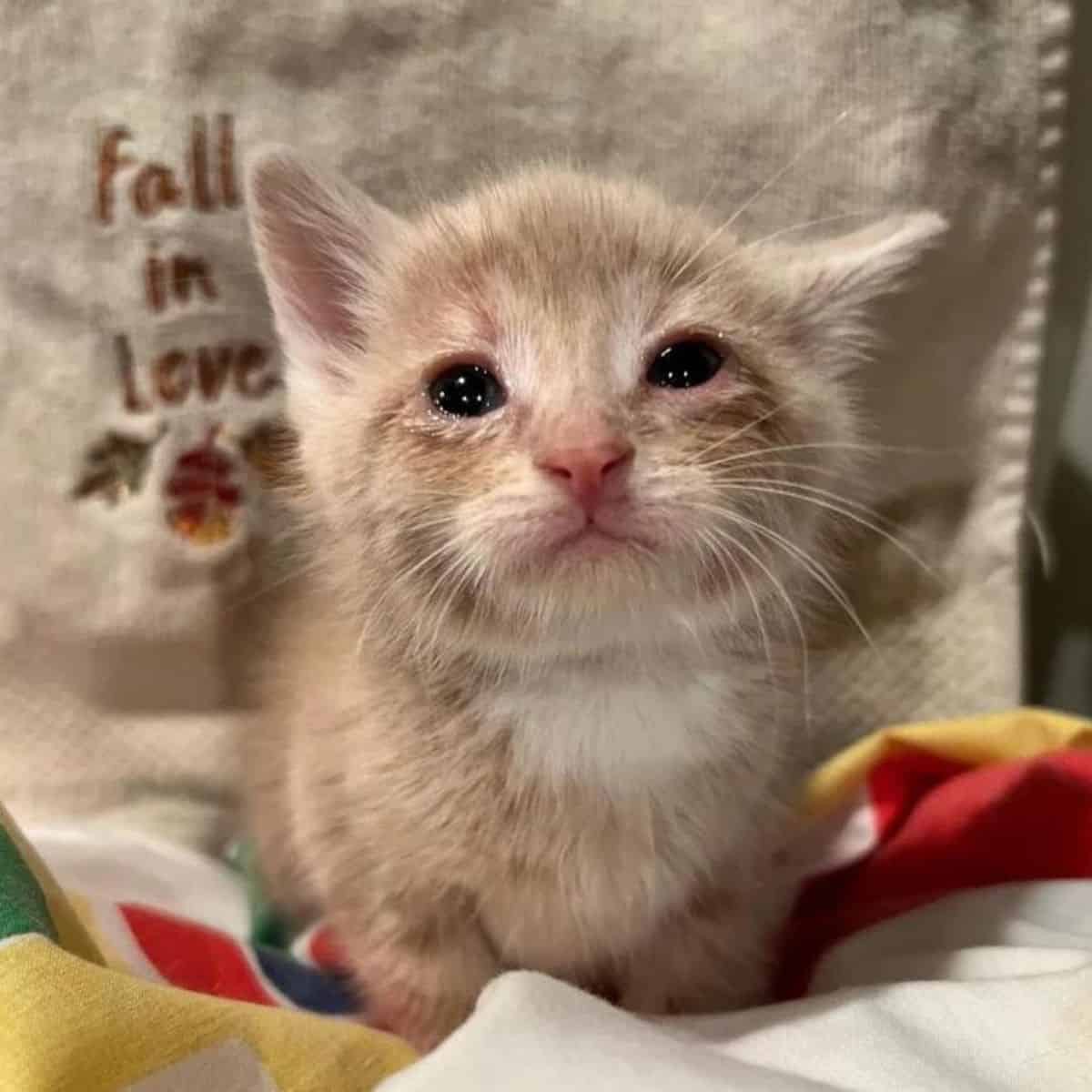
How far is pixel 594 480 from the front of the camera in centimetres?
75

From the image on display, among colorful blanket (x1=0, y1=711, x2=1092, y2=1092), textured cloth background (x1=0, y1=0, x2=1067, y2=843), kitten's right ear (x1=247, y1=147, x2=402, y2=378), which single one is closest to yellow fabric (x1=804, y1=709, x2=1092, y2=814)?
colorful blanket (x1=0, y1=711, x2=1092, y2=1092)

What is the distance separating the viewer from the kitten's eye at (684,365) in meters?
0.86

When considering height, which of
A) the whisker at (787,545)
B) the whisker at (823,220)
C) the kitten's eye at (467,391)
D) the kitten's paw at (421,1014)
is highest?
the whisker at (823,220)

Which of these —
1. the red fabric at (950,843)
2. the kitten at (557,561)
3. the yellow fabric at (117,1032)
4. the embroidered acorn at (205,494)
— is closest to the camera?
the yellow fabric at (117,1032)

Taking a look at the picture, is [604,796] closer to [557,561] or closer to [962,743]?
[557,561]

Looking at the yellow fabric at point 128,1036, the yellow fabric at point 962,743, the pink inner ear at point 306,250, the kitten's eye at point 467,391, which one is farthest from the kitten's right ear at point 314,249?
the yellow fabric at point 962,743

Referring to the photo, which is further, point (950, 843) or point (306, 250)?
point (950, 843)

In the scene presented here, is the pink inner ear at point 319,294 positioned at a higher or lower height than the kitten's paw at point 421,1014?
higher

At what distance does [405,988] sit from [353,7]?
829mm

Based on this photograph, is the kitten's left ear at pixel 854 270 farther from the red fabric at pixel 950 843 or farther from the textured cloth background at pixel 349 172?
the red fabric at pixel 950 843

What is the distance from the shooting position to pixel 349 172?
1170mm

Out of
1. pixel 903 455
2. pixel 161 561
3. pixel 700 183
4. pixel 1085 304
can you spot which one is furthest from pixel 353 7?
pixel 1085 304

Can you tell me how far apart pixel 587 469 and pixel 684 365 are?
0.55ft

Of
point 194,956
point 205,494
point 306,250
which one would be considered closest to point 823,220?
point 306,250
